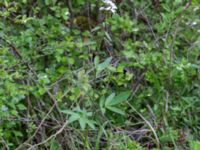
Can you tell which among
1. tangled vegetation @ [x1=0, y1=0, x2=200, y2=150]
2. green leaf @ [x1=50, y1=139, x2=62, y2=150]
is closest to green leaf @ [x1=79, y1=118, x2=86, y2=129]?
tangled vegetation @ [x1=0, y1=0, x2=200, y2=150]

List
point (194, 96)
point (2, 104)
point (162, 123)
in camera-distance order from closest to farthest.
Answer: point (2, 104), point (162, 123), point (194, 96)

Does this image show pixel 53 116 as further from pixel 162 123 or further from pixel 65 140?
pixel 162 123

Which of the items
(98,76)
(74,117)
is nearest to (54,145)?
(74,117)

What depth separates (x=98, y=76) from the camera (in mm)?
2262

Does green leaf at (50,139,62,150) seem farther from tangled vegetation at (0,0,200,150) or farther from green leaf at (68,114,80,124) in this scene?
green leaf at (68,114,80,124)

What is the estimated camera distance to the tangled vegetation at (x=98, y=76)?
2166mm

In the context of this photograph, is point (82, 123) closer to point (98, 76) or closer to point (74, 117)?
point (74, 117)

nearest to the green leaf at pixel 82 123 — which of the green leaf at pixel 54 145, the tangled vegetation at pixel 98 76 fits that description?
the tangled vegetation at pixel 98 76

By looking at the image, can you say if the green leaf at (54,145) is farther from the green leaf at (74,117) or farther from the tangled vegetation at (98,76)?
the green leaf at (74,117)

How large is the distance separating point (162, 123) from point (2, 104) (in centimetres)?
77

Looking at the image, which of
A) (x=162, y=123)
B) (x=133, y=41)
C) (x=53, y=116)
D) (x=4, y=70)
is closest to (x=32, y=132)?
(x=53, y=116)

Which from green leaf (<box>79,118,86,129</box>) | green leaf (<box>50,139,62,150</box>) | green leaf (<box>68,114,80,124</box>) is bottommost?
green leaf (<box>50,139,62,150</box>)

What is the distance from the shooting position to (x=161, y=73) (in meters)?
2.48

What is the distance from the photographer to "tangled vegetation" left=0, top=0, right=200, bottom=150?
2166mm
